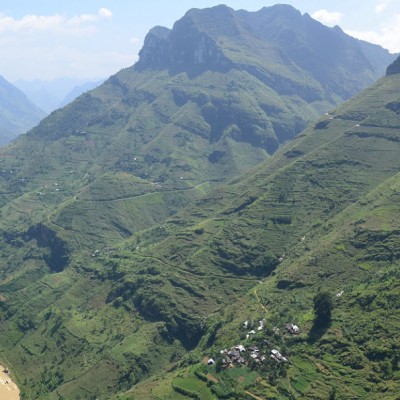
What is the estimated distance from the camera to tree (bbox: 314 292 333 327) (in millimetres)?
135375

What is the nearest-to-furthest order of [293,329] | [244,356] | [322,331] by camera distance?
[244,356] → [322,331] → [293,329]

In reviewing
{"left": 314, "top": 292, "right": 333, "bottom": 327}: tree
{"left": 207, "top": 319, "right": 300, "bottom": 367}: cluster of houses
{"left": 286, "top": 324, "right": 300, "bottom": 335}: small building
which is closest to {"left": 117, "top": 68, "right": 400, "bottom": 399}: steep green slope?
{"left": 207, "top": 319, "right": 300, "bottom": 367}: cluster of houses

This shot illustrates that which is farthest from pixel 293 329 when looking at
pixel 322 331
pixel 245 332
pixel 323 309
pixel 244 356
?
pixel 244 356

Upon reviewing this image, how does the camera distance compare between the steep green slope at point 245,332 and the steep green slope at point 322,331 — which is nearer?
the steep green slope at point 322,331

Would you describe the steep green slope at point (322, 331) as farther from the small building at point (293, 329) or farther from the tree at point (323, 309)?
the tree at point (323, 309)

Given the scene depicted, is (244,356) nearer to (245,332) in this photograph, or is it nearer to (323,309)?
(245,332)

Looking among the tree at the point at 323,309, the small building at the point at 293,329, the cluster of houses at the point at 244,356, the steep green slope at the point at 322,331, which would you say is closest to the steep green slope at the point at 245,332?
the steep green slope at the point at 322,331

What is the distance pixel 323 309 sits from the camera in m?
136

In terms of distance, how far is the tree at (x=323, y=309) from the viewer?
135 m

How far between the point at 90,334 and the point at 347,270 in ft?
318

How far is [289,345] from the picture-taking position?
130m

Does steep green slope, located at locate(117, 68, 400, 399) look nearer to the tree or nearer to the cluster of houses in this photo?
the cluster of houses

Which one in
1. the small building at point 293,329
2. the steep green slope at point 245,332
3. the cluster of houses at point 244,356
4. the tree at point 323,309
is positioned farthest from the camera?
Answer: the tree at point 323,309

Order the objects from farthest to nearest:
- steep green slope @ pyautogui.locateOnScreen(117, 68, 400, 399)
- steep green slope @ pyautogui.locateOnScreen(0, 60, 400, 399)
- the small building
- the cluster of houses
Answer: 1. the small building
2. the cluster of houses
3. steep green slope @ pyautogui.locateOnScreen(0, 60, 400, 399)
4. steep green slope @ pyautogui.locateOnScreen(117, 68, 400, 399)
